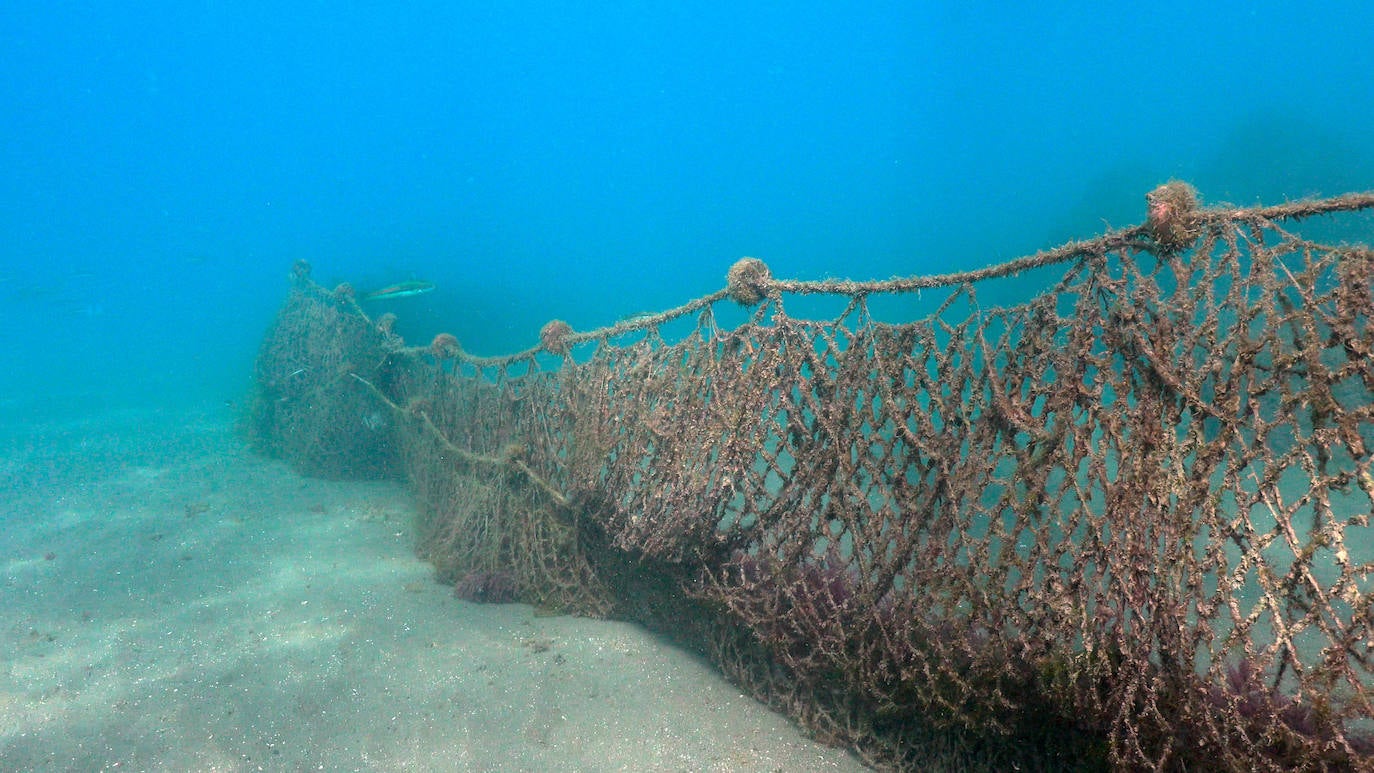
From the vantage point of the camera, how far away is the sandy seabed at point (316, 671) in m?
4.71

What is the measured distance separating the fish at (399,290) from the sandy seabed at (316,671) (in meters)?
5.95

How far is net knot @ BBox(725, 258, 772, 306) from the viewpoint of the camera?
498 cm

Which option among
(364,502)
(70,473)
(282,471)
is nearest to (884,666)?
(364,502)

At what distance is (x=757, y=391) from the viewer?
476cm

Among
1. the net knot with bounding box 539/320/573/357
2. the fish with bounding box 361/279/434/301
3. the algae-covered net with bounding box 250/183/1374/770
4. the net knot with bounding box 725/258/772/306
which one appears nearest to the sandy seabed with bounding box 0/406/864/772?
the algae-covered net with bounding box 250/183/1374/770

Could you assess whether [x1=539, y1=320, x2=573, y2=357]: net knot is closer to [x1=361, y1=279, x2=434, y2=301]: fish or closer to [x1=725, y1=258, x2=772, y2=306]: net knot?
[x1=725, y1=258, x2=772, y2=306]: net knot

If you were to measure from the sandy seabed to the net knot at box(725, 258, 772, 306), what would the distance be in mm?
3267

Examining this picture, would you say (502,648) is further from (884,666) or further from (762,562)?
(884,666)

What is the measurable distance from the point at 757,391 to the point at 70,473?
18000mm

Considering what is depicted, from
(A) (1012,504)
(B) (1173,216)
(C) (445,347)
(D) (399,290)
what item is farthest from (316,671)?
(D) (399,290)

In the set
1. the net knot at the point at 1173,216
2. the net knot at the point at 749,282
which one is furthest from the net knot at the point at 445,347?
the net knot at the point at 1173,216

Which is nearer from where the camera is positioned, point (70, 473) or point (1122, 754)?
point (1122, 754)

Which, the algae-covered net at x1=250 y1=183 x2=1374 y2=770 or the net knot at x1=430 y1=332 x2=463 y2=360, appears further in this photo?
the net knot at x1=430 y1=332 x2=463 y2=360

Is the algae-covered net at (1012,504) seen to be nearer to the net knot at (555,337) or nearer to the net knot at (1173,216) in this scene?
the net knot at (1173,216)
